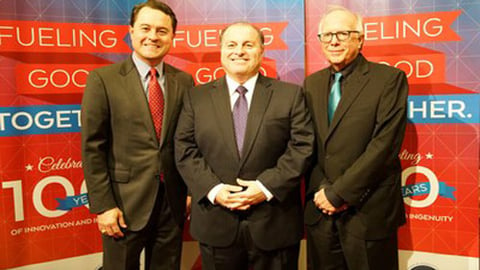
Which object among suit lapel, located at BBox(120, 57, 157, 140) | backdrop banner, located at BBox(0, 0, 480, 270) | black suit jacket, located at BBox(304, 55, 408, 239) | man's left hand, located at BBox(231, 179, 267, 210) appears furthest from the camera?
backdrop banner, located at BBox(0, 0, 480, 270)

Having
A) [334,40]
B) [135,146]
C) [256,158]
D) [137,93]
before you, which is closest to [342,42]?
[334,40]

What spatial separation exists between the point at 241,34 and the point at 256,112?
0.40 metres

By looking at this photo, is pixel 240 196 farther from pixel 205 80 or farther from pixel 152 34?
pixel 205 80

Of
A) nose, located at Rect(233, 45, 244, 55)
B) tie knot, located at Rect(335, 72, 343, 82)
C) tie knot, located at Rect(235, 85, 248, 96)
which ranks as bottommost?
tie knot, located at Rect(235, 85, 248, 96)

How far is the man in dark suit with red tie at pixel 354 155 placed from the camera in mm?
2289

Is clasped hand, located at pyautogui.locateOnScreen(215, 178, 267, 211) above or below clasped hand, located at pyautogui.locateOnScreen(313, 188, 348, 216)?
above

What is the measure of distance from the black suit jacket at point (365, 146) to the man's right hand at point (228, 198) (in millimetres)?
512

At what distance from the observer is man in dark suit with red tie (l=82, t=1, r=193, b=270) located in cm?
235

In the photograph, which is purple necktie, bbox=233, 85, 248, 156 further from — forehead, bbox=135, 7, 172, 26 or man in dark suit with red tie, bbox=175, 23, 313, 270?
forehead, bbox=135, 7, 172, 26

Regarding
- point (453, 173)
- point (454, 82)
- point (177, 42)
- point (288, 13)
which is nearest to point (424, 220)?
point (453, 173)

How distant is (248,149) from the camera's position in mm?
2201

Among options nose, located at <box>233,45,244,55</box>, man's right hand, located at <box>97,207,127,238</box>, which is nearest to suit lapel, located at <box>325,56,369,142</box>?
nose, located at <box>233,45,244,55</box>

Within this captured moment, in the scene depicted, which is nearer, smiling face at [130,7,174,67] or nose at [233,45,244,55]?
nose at [233,45,244,55]

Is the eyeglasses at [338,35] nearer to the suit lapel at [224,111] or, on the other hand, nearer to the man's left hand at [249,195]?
the suit lapel at [224,111]
